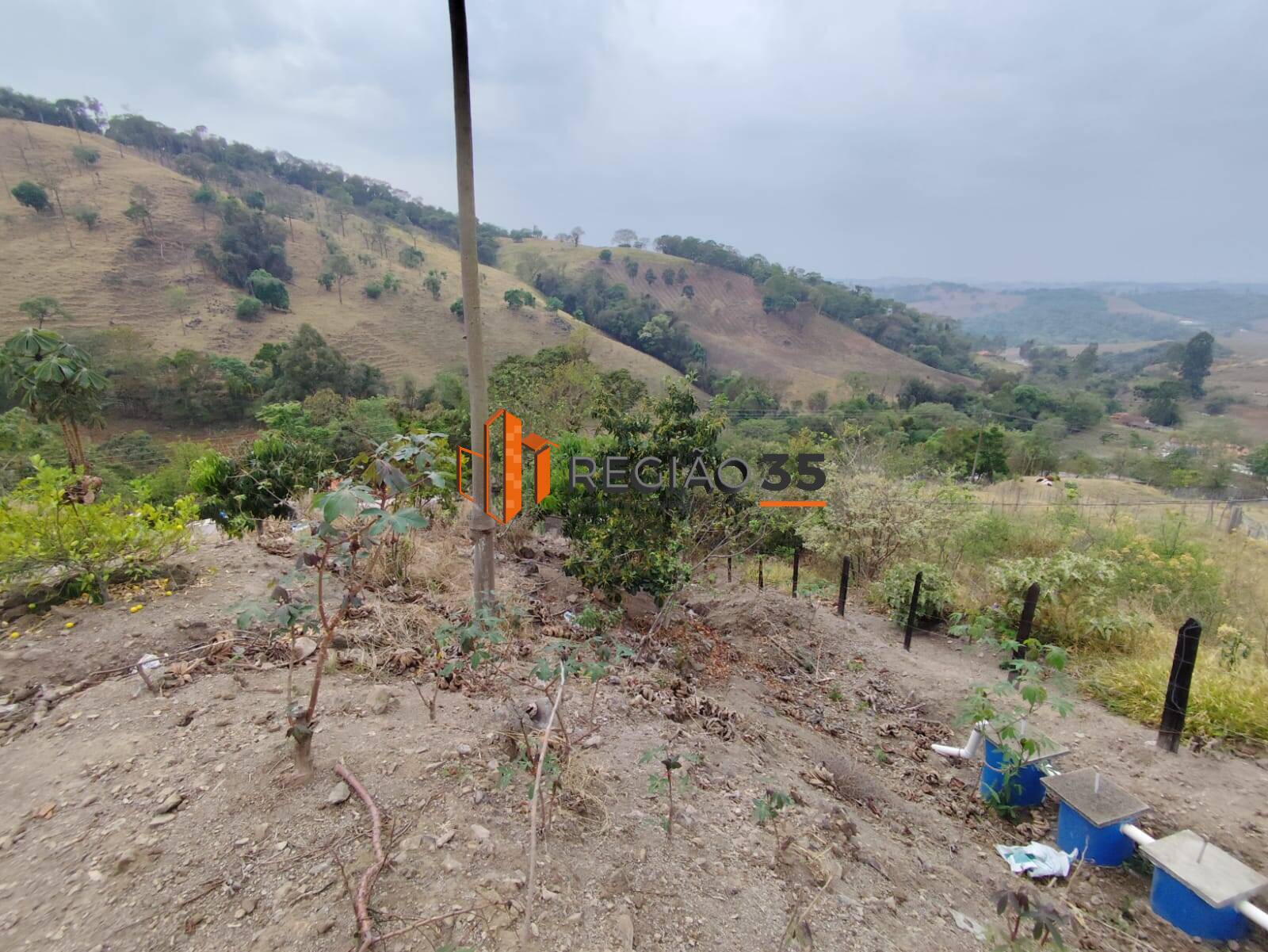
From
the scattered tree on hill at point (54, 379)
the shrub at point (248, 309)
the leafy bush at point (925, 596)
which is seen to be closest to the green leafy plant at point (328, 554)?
the leafy bush at point (925, 596)

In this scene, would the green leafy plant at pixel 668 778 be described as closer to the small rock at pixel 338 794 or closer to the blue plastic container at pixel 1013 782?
the small rock at pixel 338 794

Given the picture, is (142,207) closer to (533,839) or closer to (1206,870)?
(533,839)

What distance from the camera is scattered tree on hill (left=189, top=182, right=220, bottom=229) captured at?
43.3 metres

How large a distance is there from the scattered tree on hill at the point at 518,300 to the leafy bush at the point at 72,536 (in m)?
40.7

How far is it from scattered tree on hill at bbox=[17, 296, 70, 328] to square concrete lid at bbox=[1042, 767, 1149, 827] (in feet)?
127

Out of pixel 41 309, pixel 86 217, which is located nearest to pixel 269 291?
pixel 41 309

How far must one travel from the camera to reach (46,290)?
103 feet

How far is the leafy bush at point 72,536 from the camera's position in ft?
8.95

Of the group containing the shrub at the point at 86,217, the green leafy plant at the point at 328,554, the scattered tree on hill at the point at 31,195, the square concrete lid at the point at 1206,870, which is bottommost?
the square concrete lid at the point at 1206,870

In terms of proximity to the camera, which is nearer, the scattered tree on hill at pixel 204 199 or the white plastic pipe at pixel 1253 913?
the white plastic pipe at pixel 1253 913

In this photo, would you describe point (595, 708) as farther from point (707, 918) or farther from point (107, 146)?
point (107, 146)

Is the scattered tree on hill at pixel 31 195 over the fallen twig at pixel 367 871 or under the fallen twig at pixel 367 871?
over

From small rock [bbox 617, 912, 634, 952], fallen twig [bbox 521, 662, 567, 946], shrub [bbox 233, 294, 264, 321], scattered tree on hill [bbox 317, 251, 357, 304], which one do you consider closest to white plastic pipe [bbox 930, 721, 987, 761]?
small rock [bbox 617, 912, 634, 952]

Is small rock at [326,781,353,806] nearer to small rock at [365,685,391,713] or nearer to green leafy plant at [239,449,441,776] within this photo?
green leafy plant at [239,449,441,776]
